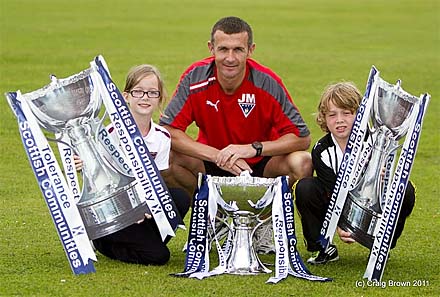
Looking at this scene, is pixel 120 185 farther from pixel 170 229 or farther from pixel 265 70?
pixel 265 70

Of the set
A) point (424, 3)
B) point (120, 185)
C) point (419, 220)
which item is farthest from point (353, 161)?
point (424, 3)

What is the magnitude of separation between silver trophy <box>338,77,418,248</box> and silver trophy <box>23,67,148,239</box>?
49.9 inches

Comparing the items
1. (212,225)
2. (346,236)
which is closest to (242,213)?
(212,225)

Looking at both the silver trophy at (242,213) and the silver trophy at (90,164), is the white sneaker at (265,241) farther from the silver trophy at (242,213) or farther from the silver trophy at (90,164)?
the silver trophy at (90,164)

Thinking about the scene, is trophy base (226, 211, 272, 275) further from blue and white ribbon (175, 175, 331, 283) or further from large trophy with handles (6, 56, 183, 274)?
large trophy with handles (6, 56, 183, 274)

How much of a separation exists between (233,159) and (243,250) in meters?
0.76

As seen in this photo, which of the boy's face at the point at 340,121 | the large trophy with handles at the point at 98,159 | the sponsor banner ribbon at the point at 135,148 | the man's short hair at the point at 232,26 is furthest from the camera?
the man's short hair at the point at 232,26

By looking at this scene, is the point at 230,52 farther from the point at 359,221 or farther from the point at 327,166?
the point at 359,221

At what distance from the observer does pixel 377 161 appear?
7.01 metres

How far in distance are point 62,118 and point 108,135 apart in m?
0.30

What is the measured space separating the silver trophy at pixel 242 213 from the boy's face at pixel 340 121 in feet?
2.01

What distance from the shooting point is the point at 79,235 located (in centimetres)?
681

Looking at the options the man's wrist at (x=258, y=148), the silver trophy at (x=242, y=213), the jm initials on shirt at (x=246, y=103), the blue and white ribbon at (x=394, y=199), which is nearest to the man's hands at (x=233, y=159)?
the man's wrist at (x=258, y=148)

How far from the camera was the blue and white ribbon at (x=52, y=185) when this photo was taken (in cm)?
676
